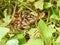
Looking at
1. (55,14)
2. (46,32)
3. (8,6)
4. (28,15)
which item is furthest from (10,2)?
(46,32)

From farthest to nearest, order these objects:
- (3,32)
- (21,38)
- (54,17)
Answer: (54,17), (21,38), (3,32)

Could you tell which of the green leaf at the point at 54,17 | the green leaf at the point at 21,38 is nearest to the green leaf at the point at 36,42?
the green leaf at the point at 21,38

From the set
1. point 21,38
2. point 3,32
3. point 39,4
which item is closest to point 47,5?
point 39,4

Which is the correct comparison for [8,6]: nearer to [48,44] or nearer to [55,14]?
[55,14]

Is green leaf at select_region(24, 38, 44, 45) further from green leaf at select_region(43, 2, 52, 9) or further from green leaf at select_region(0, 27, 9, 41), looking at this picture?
green leaf at select_region(43, 2, 52, 9)

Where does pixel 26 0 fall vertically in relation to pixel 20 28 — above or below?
above

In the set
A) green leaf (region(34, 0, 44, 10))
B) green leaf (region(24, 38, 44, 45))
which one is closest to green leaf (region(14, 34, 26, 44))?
green leaf (region(24, 38, 44, 45))

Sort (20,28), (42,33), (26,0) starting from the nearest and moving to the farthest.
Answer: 1. (42,33)
2. (20,28)
3. (26,0)

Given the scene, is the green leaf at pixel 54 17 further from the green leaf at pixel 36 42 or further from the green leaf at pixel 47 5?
the green leaf at pixel 36 42

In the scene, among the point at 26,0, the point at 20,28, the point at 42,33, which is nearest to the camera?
the point at 42,33

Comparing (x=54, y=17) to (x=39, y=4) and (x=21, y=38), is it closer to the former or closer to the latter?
(x=39, y=4)

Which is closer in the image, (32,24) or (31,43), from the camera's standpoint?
(31,43)
